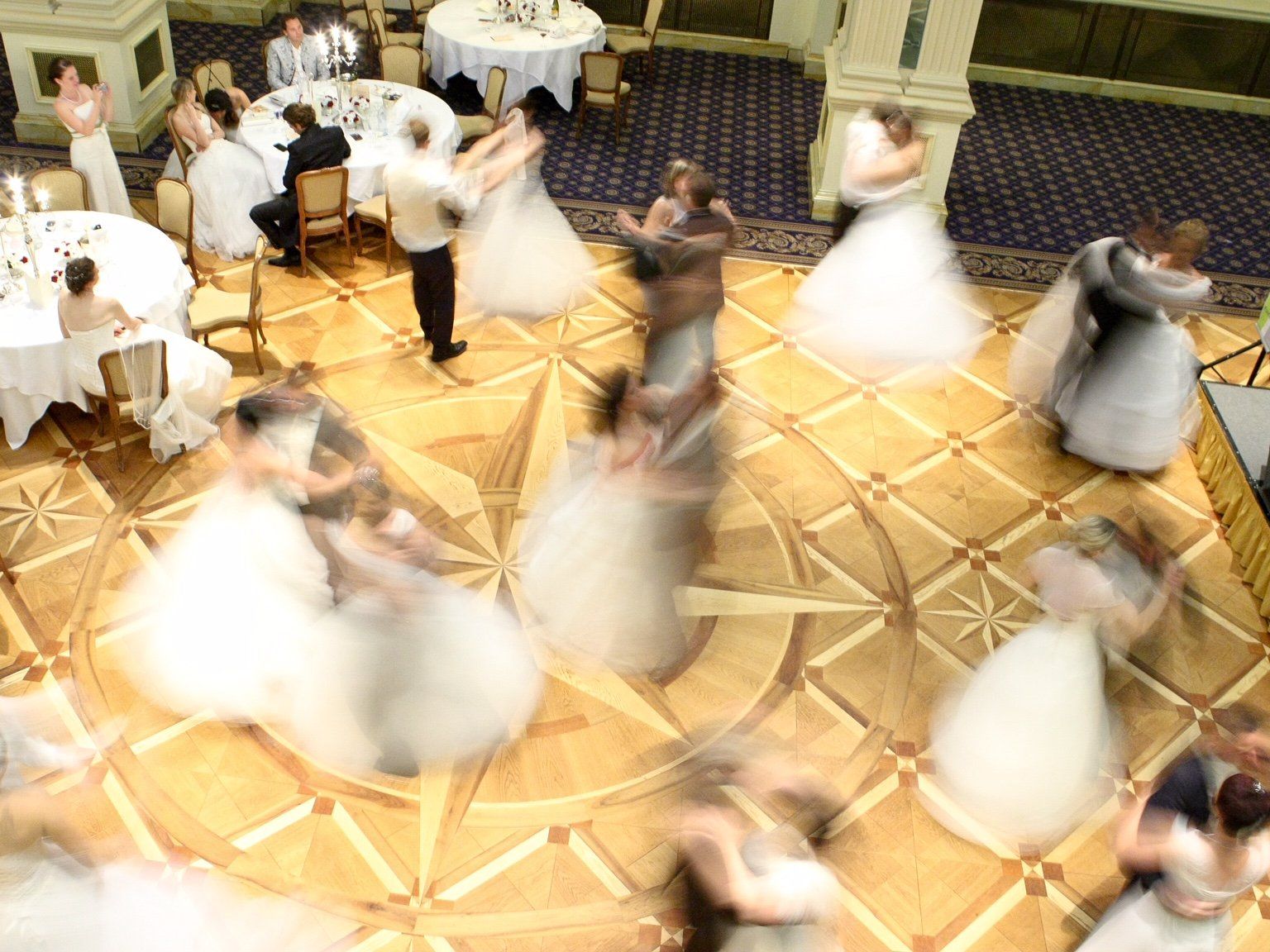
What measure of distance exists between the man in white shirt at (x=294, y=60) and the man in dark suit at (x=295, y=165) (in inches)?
62.7

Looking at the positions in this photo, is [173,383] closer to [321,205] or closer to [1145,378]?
[321,205]

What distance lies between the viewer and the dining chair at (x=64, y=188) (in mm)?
6551

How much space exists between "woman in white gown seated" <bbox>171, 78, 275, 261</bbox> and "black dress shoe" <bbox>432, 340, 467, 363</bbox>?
1.78 metres

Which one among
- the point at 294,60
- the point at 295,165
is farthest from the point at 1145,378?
the point at 294,60

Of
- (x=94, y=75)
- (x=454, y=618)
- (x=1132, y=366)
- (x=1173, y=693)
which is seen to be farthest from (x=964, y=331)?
(x=94, y=75)

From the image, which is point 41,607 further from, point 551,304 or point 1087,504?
point 1087,504

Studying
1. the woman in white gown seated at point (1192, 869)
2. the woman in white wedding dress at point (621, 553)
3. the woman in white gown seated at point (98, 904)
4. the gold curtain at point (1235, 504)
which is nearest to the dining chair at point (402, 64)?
the woman in white wedding dress at point (621, 553)

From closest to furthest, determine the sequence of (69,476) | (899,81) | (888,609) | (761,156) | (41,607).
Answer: (41,607) → (888,609) → (69,476) → (899,81) → (761,156)

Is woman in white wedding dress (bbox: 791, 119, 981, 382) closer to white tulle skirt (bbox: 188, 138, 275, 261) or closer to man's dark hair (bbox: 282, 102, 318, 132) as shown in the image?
man's dark hair (bbox: 282, 102, 318, 132)

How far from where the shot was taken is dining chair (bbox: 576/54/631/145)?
8914 mm

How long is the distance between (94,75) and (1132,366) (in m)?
7.19

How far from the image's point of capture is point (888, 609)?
530 cm

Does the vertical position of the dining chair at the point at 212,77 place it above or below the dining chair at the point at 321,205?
above

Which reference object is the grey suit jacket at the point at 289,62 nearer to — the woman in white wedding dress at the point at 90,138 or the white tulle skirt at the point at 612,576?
the woman in white wedding dress at the point at 90,138
